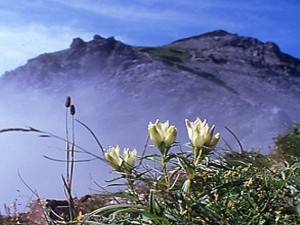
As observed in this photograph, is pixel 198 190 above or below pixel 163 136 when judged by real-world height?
below

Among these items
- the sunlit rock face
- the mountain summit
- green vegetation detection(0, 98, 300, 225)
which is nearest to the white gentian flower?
green vegetation detection(0, 98, 300, 225)

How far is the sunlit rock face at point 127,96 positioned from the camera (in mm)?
20828

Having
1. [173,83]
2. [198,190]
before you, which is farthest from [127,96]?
[198,190]

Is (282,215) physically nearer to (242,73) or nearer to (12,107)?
(12,107)

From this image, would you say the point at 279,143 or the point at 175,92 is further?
the point at 175,92

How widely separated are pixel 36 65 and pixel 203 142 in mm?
30273

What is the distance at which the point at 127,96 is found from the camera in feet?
84.5

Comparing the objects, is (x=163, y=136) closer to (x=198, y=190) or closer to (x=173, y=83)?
(x=198, y=190)

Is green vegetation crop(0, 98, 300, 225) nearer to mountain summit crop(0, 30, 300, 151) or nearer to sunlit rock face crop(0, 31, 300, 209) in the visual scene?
sunlit rock face crop(0, 31, 300, 209)

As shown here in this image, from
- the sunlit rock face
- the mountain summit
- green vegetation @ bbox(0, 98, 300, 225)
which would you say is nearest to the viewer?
green vegetation @ bbox(0, 98, 300, 225)

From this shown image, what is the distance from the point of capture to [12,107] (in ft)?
88.2

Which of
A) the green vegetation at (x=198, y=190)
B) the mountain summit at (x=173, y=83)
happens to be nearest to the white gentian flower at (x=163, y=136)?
the green vegetation at (x=198, y=190)

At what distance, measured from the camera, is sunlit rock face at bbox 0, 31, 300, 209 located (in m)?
20.8

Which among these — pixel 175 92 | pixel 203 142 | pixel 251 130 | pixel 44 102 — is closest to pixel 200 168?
pixel 203 142
